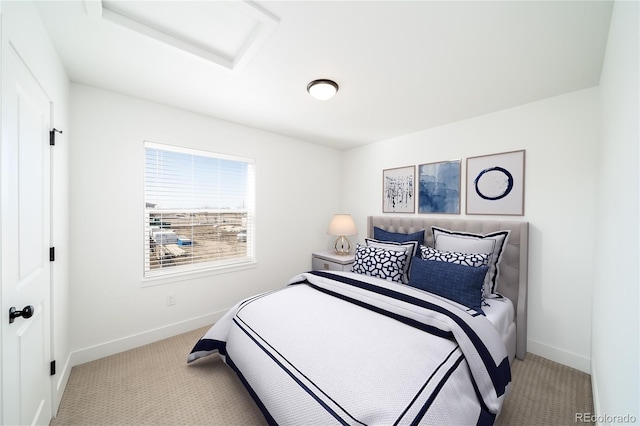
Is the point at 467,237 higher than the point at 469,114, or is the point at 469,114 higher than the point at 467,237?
the point at 469,114

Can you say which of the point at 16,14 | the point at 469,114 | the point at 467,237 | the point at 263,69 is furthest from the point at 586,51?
the point at 16,14

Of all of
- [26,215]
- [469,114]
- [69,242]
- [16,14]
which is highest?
[469,114]

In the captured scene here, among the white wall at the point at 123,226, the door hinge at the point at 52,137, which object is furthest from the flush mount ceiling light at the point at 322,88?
the door hinge at the point at 52,137

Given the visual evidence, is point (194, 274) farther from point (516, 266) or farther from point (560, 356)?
point (560, 356)

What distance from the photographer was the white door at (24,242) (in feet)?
3.27

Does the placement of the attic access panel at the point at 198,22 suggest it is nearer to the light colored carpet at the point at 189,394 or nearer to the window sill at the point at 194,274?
the window sill at the point at 194,274

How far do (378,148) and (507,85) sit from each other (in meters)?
1.76

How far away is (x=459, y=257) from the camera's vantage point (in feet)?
7.20

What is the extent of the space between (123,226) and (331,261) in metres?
2.38

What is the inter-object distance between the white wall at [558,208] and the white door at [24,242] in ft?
11.2

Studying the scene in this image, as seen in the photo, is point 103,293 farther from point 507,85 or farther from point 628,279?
point 507,85

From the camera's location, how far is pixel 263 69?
1.84 metres

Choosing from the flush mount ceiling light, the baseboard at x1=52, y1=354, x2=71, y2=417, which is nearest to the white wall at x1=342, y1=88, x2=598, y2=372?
the flush mount ceiling light

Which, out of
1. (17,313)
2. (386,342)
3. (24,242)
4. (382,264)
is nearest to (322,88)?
(382,264)
